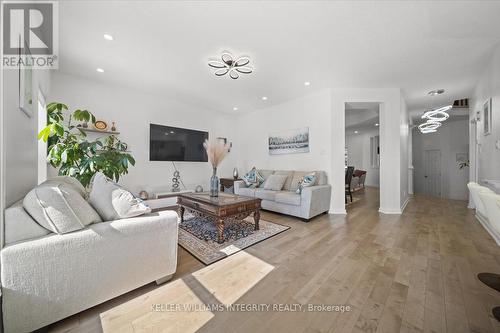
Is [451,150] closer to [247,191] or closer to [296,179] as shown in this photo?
[296,179]

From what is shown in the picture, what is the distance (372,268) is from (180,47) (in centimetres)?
340

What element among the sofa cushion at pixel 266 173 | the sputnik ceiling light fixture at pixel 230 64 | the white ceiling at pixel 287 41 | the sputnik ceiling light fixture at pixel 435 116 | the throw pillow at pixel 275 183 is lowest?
the throw pillow at pixel 275 183

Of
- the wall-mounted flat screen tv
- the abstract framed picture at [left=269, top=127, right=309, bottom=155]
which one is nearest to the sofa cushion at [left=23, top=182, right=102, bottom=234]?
the wall-mounted flat screen tv

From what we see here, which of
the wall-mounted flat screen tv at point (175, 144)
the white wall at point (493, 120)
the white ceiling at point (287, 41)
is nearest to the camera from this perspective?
the white ceiling at point (287, 41)

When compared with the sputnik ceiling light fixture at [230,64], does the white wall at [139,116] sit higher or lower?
lower

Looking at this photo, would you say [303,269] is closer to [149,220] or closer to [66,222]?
[149,220]

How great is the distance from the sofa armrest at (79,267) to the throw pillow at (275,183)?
9.01 ft

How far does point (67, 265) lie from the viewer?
42.9 inches

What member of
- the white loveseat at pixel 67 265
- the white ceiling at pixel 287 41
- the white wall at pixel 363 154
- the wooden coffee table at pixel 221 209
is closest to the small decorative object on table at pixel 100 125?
the white ceiling at pixel 287 41

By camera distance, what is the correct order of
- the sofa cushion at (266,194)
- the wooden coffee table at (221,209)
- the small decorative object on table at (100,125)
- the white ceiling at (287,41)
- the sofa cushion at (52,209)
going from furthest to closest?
the sofa cushion at (266,194) < the small decorative object on table at (100,125) < the wooden coffee table at (221,209) < the white ceiling at (287,41) < the sofa cushion at (52,209)

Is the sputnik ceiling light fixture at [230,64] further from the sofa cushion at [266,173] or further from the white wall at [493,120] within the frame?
the white wall at [493,120]

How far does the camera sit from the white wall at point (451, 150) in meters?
6.19

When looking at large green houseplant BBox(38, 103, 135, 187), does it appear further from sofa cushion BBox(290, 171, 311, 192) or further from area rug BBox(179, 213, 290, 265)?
sofa cushion BBox(290, 171, 311, 192)

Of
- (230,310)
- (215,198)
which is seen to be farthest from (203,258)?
(215,198)
